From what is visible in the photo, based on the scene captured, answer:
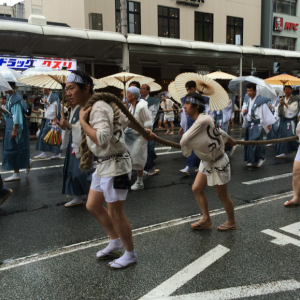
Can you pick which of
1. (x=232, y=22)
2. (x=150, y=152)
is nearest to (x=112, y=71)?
(x=232, y=22)

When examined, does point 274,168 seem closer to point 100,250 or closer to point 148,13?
point 100,250

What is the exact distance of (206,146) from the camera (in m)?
3.46

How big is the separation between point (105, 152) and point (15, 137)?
13.5 feet

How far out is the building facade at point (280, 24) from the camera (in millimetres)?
25217

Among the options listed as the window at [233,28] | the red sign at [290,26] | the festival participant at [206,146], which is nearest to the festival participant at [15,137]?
the festival participant at [206,146]

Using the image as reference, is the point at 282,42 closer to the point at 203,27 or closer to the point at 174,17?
the point at 203,27

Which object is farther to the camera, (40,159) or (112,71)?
(112,71)

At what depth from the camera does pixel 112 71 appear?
776 inches

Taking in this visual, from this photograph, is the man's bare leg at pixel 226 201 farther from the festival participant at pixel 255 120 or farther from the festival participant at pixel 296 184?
the festival participant at pixel 255 120

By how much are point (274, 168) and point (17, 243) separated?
222 inches

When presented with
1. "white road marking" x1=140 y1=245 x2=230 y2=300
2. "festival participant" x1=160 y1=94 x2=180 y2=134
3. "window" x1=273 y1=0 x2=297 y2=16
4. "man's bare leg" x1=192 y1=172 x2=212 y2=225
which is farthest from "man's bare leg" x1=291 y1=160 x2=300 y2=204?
"window" x1=273 y1=0 x2=297 y2=16

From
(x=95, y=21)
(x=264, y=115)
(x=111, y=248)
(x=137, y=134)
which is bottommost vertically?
(x=111, y=248)

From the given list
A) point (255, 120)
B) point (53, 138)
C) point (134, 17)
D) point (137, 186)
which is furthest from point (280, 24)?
point (53, 138)

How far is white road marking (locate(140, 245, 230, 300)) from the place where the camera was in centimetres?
261
